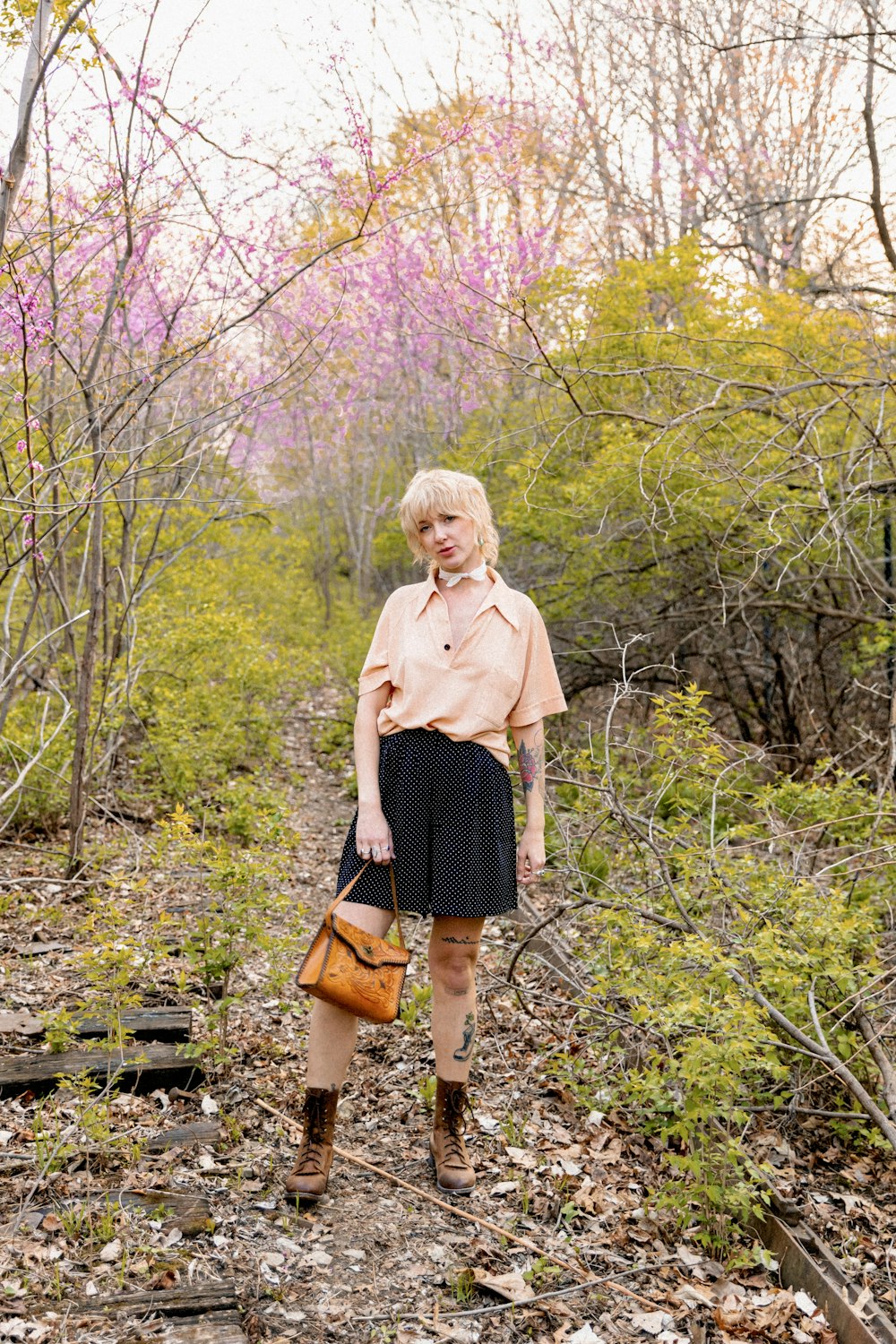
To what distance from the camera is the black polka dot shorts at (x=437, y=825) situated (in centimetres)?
298

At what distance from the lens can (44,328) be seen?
419 centimetres

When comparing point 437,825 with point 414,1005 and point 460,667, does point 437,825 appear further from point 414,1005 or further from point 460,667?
point 414,1005

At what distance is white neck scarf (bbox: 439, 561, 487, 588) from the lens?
3.15m

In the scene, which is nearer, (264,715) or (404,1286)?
(404,1286)

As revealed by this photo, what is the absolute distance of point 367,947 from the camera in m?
2.88

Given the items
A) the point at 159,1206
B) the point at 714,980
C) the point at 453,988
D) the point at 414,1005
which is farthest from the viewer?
the point at 414,1005

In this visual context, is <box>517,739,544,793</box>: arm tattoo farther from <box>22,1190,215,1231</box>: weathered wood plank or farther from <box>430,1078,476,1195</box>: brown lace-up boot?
<box>22,1190,215,1231</box>: weathered wood plank

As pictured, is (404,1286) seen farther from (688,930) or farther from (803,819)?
(803,819)

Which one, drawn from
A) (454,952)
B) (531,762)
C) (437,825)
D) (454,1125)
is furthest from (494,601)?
(454,1125)

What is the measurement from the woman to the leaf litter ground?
19 centimetres

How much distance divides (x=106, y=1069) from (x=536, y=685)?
175cm

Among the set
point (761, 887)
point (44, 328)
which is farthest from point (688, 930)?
point (44, 328)

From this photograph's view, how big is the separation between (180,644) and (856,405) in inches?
187

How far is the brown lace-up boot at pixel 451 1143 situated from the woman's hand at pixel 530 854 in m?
0.63
